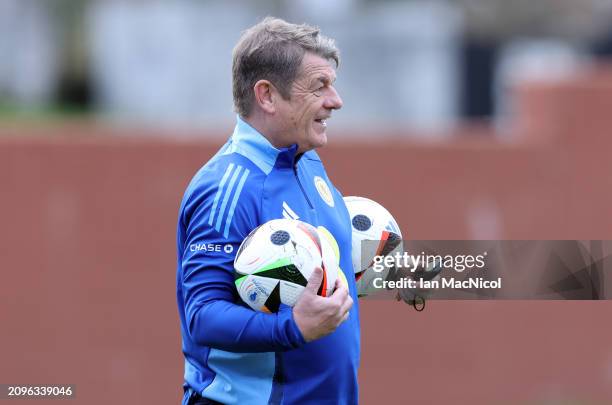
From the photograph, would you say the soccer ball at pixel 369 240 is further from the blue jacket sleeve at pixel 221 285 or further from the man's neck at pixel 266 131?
the blue jacket sleeve at pixel 221 285

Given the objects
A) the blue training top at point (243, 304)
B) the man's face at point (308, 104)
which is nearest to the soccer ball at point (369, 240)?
the blue training top at point (243, 304)

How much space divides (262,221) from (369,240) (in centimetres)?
62

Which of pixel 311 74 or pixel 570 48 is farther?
pixel 570 48

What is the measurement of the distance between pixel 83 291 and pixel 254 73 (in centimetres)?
433

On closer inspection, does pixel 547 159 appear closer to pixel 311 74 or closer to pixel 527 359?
pixel 527 359

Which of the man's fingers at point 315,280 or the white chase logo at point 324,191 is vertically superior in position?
the white chase logo at point 324,191

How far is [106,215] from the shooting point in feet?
25.8

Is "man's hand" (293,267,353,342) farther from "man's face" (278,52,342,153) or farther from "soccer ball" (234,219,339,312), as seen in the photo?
"man's face" (278,52,342,153)

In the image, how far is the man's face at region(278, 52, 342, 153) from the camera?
12.6ft

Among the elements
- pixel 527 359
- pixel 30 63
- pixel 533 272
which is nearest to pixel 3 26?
pixel 30 63

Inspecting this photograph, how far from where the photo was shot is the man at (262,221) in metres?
3.59

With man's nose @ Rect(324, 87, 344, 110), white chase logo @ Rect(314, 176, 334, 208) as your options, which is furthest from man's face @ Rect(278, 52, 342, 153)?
white chase logo @ Rect(314, 176, 334, 208)

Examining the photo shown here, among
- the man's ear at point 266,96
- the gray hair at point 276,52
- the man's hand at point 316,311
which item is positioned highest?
the gray hair at point 276,52

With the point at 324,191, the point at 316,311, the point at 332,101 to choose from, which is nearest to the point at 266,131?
the point at 332,101
